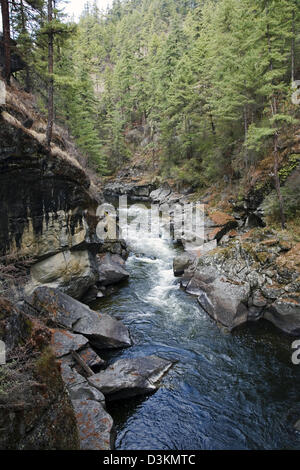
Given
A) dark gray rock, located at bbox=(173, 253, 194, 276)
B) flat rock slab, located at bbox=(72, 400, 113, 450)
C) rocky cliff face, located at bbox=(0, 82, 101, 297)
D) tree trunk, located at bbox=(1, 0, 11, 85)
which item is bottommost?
flat rock slab, located at bbox=(72, 400, 113, 450)

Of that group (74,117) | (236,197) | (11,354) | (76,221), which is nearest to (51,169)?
(76,221)

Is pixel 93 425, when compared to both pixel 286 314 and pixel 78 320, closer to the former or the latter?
pixel 78 320

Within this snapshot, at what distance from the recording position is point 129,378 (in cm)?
875

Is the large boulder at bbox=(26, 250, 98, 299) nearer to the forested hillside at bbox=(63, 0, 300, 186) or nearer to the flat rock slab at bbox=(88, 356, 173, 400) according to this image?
the flat rock slab at bbox=(88, 356, 173, 400)

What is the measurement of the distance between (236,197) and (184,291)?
1283cm

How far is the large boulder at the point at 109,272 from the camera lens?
16.7 metres

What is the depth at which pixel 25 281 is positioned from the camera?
40.2 feet

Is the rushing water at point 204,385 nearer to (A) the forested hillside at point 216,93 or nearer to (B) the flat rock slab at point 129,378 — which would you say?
(B) the flat rock slab at point 129,378

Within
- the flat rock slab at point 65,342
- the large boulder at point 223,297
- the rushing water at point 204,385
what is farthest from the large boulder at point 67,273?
the large boulder at point 223,297

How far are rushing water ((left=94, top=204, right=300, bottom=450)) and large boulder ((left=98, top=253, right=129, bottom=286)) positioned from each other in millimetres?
1599

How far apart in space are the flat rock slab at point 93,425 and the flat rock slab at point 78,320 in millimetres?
3520

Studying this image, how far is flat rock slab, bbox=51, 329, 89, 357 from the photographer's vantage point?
30.9ft

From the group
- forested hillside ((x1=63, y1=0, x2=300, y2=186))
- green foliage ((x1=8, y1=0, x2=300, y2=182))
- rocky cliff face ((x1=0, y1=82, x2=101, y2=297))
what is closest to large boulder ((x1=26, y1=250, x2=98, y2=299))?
rocky cliff face ((x1=0, y1=82, x2=101, y2=297))

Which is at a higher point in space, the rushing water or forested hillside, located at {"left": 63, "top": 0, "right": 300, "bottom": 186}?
forested hillside, located at {"left": 63, "top": 0, "right": 300, "bottom": 186}
